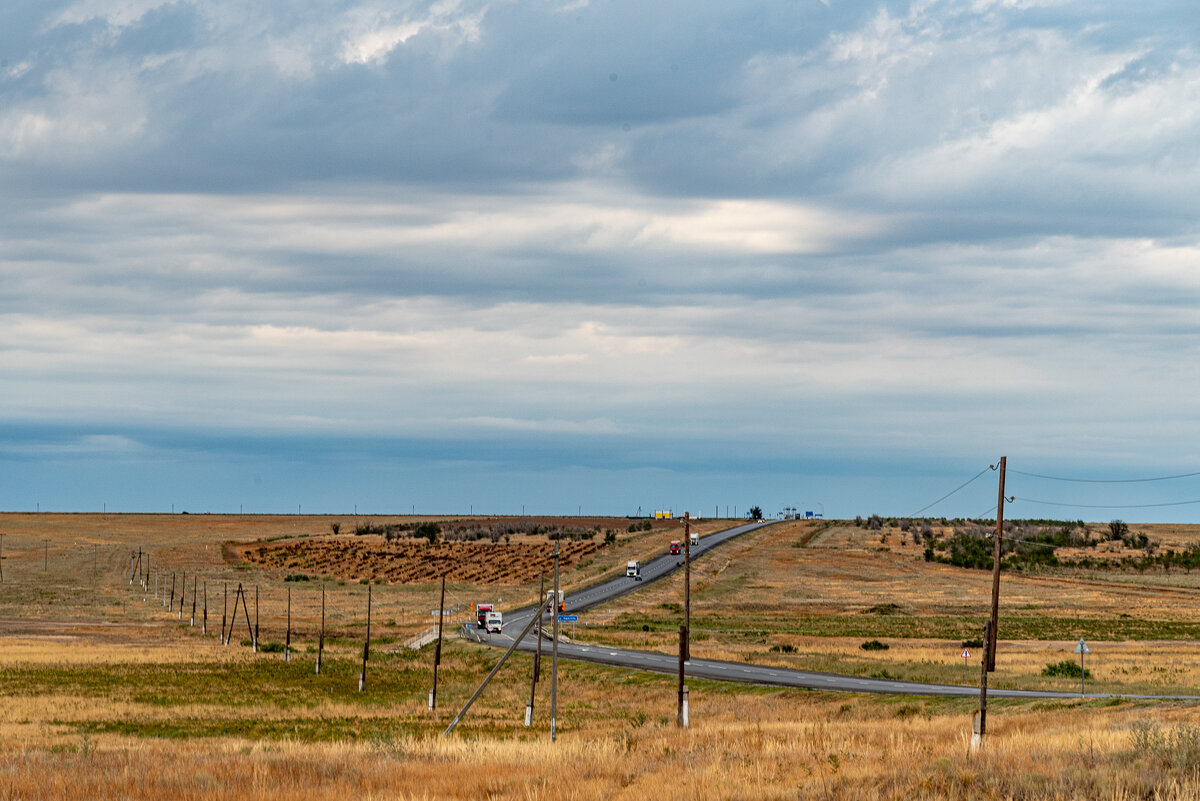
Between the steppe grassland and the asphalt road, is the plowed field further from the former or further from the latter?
the asphalt road

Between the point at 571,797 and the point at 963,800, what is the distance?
6.55 m

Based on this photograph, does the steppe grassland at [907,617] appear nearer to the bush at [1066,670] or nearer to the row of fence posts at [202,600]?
the bush at [1066,670]

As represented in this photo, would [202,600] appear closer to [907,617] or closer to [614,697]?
[907,617]

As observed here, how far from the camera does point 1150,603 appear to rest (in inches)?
4875

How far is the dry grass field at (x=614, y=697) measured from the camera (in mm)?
21016

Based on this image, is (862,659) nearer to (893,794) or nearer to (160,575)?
(893,794)

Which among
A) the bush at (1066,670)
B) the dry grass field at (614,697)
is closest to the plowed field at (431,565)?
the dry grass field at (614,697)

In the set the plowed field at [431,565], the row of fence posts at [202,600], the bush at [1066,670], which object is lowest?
the row of fence posts at [202,600]

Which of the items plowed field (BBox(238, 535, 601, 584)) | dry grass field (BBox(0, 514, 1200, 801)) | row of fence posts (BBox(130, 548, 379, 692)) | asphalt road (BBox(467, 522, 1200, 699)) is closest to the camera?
dry grass field (BBox(0, 514, 1200, 801))

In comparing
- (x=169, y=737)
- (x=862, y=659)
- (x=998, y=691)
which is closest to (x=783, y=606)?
(x=862, y=659)

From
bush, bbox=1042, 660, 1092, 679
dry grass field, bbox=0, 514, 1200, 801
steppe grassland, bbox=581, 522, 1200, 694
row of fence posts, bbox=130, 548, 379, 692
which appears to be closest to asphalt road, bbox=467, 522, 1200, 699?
dry grass field, bbox=0, 514, 1200, 801

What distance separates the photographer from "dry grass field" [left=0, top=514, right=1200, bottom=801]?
2102cm

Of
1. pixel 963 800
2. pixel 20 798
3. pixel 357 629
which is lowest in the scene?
pixel 357 629

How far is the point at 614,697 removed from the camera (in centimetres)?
6688
